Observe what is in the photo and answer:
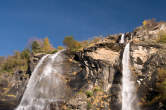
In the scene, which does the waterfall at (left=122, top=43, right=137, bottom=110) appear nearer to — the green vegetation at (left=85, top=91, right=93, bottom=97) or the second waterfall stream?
the second waterfall stream

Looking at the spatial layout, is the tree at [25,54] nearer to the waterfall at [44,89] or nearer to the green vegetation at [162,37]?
the waterfall at [44,89]

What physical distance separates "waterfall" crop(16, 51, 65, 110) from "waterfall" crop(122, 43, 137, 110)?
30.8 feet

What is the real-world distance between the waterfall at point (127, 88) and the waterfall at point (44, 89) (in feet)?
30.8

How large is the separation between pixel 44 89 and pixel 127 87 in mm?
13105

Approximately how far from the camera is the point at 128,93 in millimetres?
22531

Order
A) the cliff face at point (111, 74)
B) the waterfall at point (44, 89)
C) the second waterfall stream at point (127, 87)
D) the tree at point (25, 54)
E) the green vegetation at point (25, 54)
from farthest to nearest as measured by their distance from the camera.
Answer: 1. the tree at point (25, 54)
2. the green vegetation at point (25, 54)
3. the waterfall at point (44, 89)
4. the second waterfall stream at point (127, 87)
5. the cliff face at point (111, 74)

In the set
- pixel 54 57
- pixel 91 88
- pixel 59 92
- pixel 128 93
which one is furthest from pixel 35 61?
pixel 128 93

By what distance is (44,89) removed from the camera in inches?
1025

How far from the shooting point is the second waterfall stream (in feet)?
70.3

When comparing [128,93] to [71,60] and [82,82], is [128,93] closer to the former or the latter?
[82,82]

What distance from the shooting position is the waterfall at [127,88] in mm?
21438

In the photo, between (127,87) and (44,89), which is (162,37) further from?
(44,89)

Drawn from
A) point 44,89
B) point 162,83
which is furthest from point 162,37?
point 44,89

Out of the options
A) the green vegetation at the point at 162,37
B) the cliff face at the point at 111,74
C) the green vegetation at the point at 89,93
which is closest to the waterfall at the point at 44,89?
the cliff face at the point at 111,74
